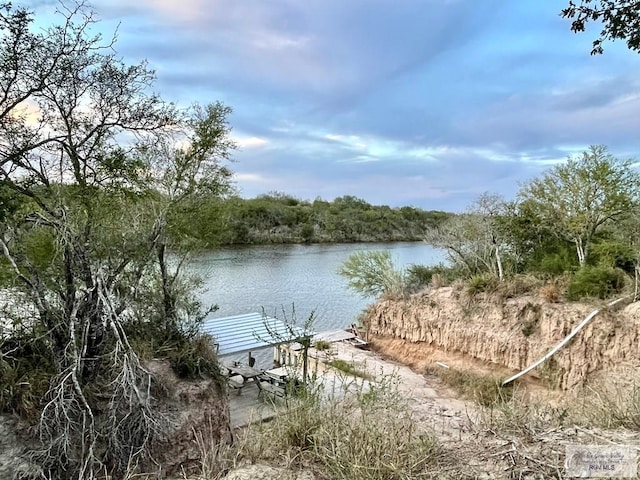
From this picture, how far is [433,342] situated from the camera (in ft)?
43.2

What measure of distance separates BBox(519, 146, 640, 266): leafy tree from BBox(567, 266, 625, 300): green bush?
4.52 feet

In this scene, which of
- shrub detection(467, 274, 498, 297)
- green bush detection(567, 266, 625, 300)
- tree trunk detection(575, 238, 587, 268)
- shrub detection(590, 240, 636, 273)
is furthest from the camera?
tree trunk detection(575, 238, 587, 268)

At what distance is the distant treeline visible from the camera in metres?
34.5

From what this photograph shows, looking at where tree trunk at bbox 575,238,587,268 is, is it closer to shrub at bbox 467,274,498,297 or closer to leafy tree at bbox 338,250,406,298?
shrub at bbox 467,274,498,297

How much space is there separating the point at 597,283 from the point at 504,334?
244cm

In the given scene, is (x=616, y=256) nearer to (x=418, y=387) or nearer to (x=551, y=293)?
(x=551, y=293)

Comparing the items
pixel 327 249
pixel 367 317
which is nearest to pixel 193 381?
pixel 367 317

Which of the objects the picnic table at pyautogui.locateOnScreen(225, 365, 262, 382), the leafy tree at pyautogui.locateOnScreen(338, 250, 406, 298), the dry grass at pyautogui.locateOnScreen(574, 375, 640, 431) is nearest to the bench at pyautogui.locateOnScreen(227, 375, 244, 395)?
the picnic table at pyautogui.locateOnScreen(225, 365, 262, 382)

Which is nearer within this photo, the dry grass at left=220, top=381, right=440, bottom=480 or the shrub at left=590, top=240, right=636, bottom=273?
the dry grass at left=220, top=381, right=440, bottom=480

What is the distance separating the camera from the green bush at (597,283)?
1067 cm

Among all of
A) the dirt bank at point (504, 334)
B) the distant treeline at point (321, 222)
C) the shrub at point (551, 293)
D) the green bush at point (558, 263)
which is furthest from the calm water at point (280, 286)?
the shrub at point (551, 293)

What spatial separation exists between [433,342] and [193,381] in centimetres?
847

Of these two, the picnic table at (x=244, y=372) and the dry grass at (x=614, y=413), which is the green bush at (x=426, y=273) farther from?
the dry grass at (x=614, y=413)

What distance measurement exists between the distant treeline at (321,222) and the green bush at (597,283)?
1693 cm
